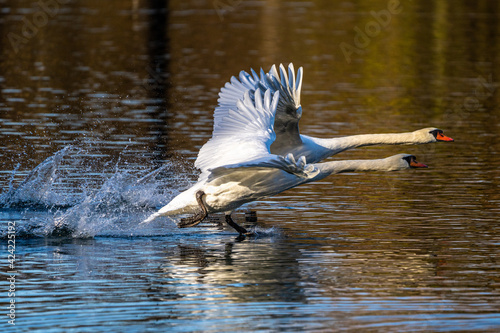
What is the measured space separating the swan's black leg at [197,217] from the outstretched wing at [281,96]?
51.2 inches

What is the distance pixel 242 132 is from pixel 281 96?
1646 mm

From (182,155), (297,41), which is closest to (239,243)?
(182,155)

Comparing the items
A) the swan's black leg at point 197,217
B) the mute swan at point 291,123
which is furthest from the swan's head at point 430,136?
the swan's black leg at point 197,217

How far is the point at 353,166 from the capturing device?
11984mm

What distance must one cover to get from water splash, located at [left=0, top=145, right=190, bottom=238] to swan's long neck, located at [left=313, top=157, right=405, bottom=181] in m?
2.45

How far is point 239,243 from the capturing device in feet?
39.8

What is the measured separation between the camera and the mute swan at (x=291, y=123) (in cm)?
1305

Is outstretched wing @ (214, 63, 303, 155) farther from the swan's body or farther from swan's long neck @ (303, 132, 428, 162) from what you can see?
the swan's body

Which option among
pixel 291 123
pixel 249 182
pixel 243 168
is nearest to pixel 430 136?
pixel 291 123

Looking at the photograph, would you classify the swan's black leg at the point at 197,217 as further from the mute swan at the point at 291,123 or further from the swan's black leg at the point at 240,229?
the mute swan at the point at 291,123

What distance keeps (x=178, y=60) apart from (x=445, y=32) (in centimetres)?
1464

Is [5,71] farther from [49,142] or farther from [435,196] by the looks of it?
[435,196]

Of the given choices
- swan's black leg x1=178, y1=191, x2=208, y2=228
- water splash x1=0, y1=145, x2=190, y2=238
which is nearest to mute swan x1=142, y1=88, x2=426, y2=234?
swan's black leg x1=178, y1=191, x2=208, y2=228

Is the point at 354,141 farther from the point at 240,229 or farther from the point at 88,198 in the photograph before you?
the point at 88,198
